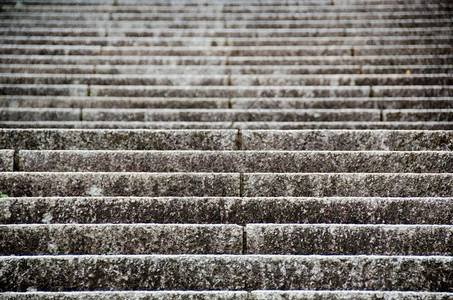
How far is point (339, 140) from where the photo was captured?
131 inches

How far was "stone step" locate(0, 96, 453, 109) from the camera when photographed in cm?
416

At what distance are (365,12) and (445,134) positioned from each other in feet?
9.21

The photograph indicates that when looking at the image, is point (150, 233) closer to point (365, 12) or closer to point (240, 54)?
point (240, 54)

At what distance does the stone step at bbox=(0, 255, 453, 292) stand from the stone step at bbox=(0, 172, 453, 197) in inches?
26.2

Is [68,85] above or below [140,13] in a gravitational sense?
below

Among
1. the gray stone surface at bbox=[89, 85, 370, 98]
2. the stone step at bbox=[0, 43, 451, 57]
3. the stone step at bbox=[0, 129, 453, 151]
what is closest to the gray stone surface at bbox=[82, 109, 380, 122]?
the gray stone surface at bbox=[89, 85, 370, 98]

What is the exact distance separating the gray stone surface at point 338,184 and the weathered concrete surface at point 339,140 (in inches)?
19.7

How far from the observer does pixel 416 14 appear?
5.38m

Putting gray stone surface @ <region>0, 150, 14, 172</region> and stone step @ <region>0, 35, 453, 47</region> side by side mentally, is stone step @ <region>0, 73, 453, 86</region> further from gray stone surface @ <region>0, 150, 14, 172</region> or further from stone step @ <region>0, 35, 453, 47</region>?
gray stone surface @ <region>0, 150, 14, 172</region>

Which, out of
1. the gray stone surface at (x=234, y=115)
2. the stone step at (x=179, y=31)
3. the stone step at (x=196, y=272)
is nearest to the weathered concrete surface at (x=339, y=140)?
the gray stone surface at (x=234, y=115)

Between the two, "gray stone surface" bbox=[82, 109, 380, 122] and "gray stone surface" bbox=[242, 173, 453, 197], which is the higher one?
"gray stone surface" bbox=[82, 109, 380, 122]

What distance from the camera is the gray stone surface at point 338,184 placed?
2822 mm

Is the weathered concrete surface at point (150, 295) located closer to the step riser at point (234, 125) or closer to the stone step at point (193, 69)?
the step riser at point (234, 125)

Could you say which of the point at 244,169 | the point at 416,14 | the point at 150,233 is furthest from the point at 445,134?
the point at 416,14
